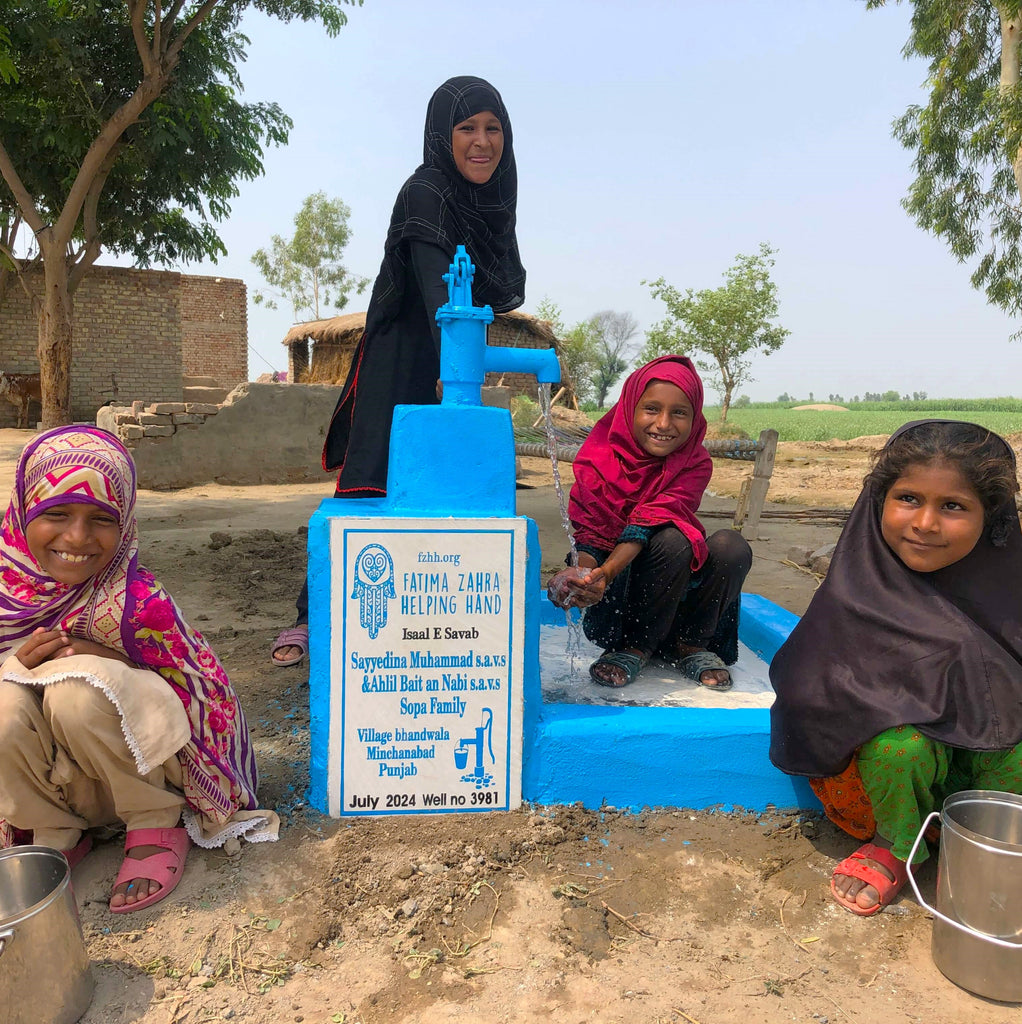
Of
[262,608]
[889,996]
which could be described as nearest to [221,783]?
[889,996]

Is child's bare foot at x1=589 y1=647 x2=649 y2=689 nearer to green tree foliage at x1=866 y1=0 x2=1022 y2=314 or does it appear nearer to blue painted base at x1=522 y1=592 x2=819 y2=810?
blue painted base at x1=522 y1=592 x2=819 y2=810

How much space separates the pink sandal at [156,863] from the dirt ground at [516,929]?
3cm

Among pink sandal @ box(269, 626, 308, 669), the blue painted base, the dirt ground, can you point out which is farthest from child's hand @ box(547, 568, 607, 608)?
pink sandal @ box(269, 626, 308, 669)

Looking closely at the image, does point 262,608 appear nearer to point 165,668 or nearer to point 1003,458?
point 165,668

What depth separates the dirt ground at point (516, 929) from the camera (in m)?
1.45

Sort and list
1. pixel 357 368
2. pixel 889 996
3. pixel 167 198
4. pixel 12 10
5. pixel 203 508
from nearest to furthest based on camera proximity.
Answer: pixel 889 996, pixel 357 368, pixel 203 508, pixel 12 10, pixel 167 198

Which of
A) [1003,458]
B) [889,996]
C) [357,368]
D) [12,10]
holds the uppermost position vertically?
[12,10]

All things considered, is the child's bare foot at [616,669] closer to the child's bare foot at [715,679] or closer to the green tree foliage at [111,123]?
the child's bare foot at [715,679]

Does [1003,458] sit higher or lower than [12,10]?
lower

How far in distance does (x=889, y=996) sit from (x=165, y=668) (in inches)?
63.1

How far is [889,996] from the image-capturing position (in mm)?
1501

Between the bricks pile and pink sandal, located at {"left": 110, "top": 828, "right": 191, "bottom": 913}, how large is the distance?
22.8 feet

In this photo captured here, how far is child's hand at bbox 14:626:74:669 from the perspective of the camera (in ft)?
5.46

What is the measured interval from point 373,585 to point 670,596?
0.95 m
